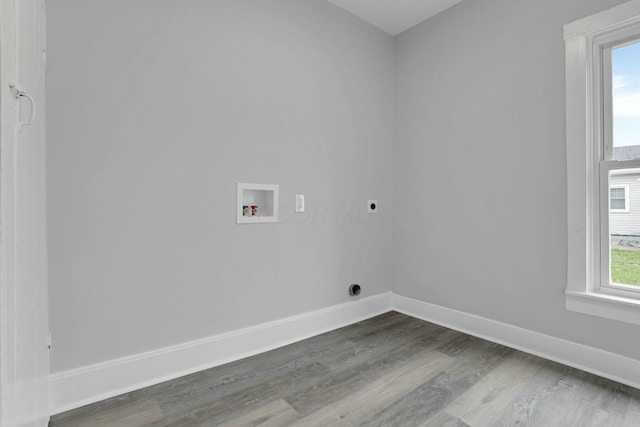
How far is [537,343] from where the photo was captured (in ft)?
6.77

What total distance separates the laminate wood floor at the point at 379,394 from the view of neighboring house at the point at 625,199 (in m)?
0.87

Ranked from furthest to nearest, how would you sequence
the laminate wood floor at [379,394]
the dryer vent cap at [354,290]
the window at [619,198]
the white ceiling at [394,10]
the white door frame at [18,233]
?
the dryer vent cap at [354,290] < the white ceiling at [394,10] < the window at [619,198] < the laminate wood floor at [379,394] < the white door frame at [18,233]

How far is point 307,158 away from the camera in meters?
2.38

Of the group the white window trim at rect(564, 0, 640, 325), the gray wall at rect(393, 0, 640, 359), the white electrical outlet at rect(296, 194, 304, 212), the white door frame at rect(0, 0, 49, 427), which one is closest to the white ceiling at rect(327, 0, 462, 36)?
the gray wall at rect(393, 0, 640, 359)

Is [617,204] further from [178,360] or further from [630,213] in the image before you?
[178,360]

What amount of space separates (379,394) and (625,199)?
1.80 m

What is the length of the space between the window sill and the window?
0.52m

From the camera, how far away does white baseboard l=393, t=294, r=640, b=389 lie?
5.73 feet

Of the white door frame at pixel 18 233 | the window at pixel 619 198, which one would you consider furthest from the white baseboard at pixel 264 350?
the window at pixel 619 198

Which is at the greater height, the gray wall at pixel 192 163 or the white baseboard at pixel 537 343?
the gray wall at pixel 192 163

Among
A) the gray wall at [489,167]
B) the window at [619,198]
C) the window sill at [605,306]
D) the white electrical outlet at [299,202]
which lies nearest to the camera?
the window sill at [605,306]

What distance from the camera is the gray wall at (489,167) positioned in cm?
201

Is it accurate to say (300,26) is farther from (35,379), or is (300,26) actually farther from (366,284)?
(35,379)

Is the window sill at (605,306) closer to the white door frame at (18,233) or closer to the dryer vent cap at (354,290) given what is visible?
the dryer vent cap at (354,290)
